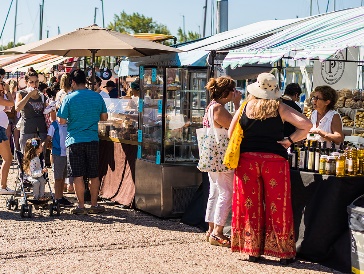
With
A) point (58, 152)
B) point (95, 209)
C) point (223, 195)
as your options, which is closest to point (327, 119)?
point (223, 195)

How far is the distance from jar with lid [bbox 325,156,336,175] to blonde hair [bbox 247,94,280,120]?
64cm

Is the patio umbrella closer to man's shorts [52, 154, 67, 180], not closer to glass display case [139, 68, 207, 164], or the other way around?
glass display case [139, 68, 207, 164]

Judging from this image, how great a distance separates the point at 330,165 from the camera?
20.6ft

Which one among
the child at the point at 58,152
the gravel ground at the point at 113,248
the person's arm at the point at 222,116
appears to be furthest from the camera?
the child at the point at 58,152

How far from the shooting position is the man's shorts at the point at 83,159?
8719mm

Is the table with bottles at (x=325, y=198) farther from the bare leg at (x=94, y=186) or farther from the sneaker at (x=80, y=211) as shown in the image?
the sneaker at (x=80, y=211)

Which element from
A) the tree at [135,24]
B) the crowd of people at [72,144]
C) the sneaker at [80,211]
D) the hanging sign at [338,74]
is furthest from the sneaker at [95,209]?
the tree at [135,24]

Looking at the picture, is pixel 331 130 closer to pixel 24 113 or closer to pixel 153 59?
pixel 153 59

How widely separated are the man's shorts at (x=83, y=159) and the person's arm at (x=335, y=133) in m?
2.98

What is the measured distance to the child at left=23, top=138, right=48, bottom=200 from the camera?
9.03 m

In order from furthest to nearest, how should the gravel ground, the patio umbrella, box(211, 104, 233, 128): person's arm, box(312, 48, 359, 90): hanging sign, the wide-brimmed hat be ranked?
1. box(312, 48, 359, 90): hanging sign
2. the patio umbrella
3. box(211, 104, 233, 128): person's arm
4. the wide-brimmed hat
5. the gravel ground

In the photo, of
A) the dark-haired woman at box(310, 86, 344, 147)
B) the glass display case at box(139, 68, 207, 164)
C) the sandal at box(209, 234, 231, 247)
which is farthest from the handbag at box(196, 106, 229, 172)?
the glass display case at box(139, 68, 207, 164)

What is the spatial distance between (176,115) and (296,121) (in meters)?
2.79

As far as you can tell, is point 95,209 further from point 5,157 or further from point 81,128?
point 5,157
